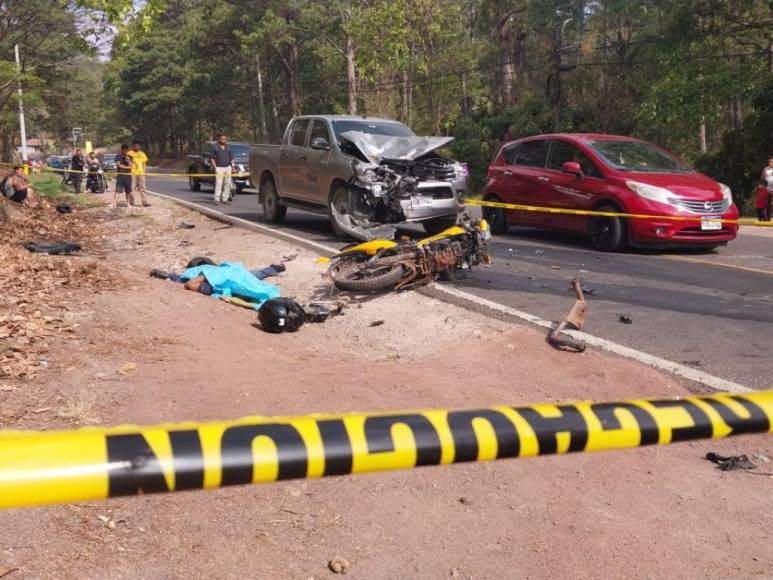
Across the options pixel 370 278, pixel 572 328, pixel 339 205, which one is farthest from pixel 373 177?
pixel 572 328

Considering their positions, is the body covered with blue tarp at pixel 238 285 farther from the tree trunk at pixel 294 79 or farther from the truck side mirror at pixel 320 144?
the tree trunk at pixel 294 79

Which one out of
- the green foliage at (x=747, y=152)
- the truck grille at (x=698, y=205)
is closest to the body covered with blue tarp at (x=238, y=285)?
the truck grille at (x=698, y=205)

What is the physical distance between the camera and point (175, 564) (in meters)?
3.27

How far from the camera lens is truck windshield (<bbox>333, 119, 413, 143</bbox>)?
506 inches

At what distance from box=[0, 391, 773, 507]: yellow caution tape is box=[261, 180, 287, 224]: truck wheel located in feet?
43.0

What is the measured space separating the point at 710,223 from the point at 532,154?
3.24m

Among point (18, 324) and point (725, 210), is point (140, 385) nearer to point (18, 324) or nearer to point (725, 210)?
point (18, 324)

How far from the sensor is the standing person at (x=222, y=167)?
19516mm

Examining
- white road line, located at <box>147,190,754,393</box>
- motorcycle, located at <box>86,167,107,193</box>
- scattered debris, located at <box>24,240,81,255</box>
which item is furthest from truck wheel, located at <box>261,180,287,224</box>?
motorcycle, located at <box>86,167,107,193</box>

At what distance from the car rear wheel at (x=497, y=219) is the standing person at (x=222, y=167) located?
8084 mm

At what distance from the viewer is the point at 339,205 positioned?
12172 millimetres

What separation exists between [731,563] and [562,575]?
731 millimetres

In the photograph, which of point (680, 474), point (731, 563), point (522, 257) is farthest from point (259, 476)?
point (522, 257)

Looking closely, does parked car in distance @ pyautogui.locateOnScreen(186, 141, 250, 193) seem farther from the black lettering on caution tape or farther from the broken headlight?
the black lettering on caution tape
